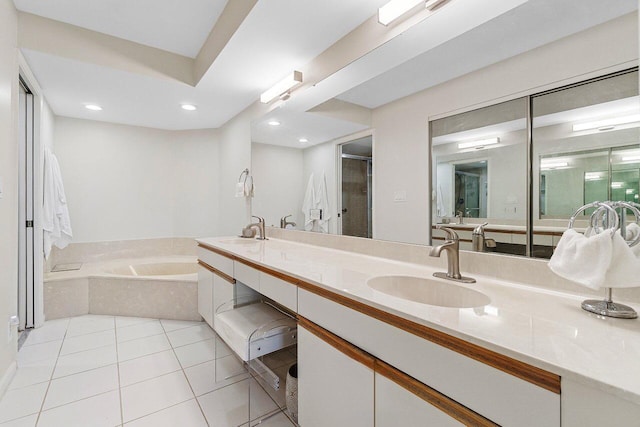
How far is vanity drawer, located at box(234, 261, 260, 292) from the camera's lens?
1643 millimetres

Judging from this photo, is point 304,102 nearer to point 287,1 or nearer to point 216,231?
point 287,1

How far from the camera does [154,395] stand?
1711 mm

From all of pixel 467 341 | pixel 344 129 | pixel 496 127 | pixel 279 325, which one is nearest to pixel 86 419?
pixel 279 325

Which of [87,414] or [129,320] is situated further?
[129,320]

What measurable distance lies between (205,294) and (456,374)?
2268mm

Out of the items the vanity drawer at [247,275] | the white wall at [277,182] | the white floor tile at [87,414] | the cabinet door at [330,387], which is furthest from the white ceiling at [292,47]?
the white floor tile at [87,414]

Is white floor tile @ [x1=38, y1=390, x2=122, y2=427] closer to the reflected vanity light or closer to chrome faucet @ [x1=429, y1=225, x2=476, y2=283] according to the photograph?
chrome faucet @ [x1=429, y1=225, x2=476, y2=283]

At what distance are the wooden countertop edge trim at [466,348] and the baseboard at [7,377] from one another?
2.08 m

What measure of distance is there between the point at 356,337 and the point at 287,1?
1641mm

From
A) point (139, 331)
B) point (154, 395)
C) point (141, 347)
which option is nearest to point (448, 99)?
point (154, 395)

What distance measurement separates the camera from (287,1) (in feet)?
4.97

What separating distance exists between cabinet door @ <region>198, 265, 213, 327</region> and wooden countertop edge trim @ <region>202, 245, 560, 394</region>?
164cm

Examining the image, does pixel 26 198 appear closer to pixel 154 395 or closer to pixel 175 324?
pixel 175 324

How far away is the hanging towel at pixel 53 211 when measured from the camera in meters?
2.58
